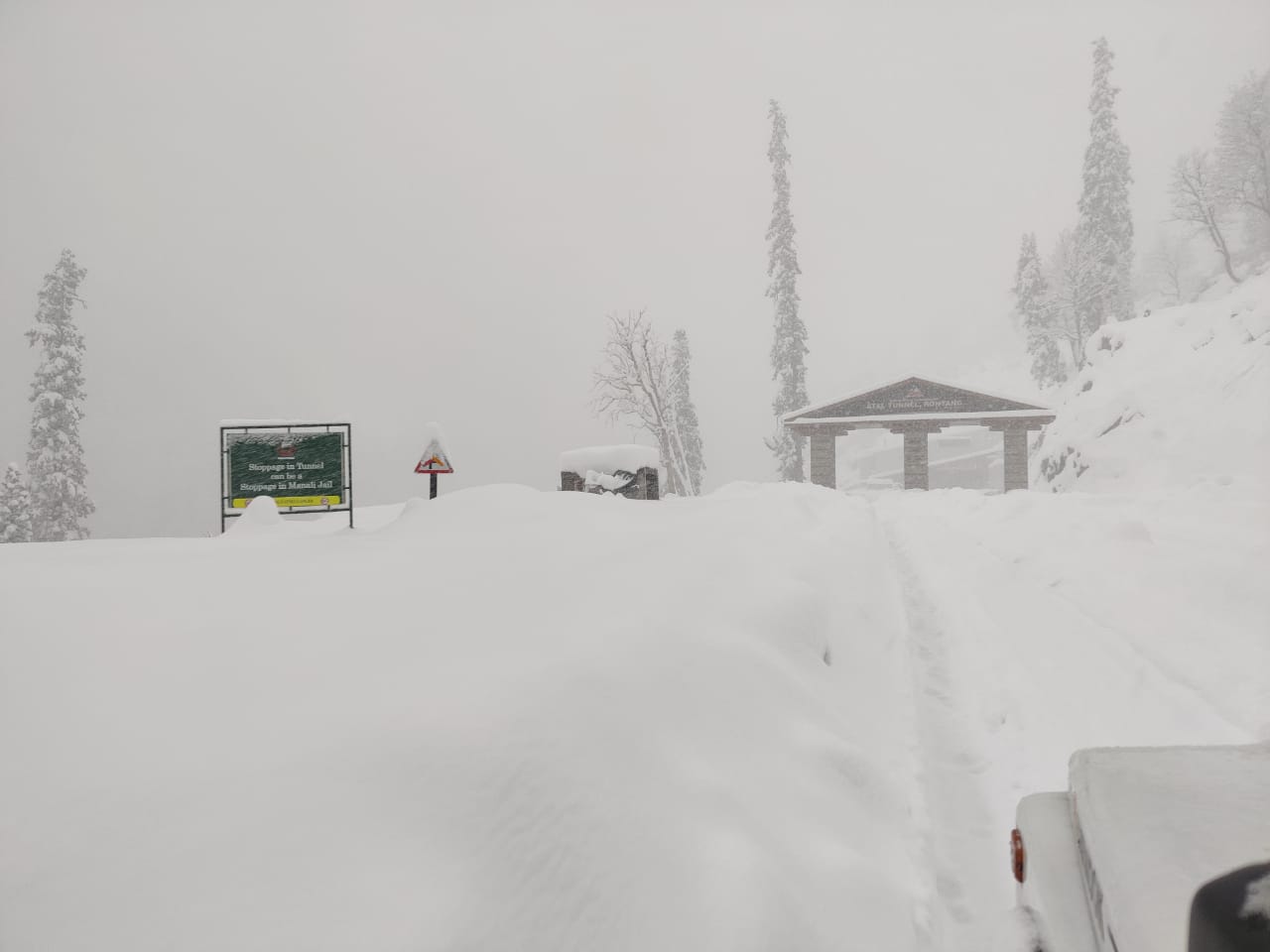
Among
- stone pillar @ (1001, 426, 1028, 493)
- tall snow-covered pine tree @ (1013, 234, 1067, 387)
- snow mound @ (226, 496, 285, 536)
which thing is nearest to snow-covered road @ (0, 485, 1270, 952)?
snow mound @ (226, 496, 285, 536)

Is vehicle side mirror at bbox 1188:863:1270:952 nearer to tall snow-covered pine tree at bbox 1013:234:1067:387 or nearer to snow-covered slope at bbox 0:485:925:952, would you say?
snow-covered slope at bbox 0:485:925:952

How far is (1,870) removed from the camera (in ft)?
4.10

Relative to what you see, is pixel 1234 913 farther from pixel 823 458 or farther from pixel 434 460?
pixel 823 458

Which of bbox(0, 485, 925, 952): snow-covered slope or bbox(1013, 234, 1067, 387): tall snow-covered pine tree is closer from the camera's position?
bbox(0, 485, 925, 952): snow-covered slope

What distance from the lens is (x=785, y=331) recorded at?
108 feet

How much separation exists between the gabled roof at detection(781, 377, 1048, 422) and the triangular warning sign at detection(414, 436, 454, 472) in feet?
57.8

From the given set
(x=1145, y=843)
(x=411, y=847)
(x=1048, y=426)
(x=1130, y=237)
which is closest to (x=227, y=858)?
(x=411, y=847)

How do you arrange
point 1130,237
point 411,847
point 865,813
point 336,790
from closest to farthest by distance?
point 411,847 < point 336,790 < point 865,813 < point 1130,237

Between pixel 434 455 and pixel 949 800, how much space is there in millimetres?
8283

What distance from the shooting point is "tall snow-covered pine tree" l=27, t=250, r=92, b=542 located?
85.5 feet

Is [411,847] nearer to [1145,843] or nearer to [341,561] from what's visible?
[1145,843]

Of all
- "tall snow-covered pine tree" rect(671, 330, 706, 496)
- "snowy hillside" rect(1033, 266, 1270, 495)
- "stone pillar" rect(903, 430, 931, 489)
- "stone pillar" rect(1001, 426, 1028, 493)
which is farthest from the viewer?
"tall snow-covered pine tree" rect(671, 330, 706, 496)

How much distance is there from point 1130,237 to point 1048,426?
17602 millimetres

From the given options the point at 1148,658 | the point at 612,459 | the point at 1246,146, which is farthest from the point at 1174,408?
the point at 1246,146
